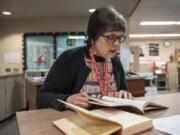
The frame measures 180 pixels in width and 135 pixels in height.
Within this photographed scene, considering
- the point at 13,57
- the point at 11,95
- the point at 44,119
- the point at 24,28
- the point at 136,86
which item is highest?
the point at 24,28

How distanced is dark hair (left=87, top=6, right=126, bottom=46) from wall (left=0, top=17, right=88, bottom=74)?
500cm

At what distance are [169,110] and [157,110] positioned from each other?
57 mm

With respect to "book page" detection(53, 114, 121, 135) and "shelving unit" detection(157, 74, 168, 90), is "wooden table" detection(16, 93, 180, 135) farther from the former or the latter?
"shelving unit" detection(157, 74, 168, 90)

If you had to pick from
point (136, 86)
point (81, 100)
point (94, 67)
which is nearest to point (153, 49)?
point (136, 86)

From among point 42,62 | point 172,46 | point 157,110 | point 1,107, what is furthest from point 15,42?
point 172,46

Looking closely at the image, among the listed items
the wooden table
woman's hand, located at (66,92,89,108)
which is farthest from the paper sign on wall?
woman's hand, located at (66,92,89,108)

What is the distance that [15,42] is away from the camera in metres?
6.39

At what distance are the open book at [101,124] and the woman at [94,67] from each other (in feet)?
1.21

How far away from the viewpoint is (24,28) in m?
6.37

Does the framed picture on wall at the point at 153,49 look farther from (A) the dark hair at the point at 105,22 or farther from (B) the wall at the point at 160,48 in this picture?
(A) the dark hair at the point at 105,22

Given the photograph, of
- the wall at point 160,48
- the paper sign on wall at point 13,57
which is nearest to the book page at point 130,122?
the paper sign on wall at point 13,57

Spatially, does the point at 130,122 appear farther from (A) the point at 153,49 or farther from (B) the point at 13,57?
(A) the point at 153,49

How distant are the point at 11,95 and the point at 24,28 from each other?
6.43 feet

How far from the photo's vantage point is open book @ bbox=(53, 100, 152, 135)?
768 millimetres
